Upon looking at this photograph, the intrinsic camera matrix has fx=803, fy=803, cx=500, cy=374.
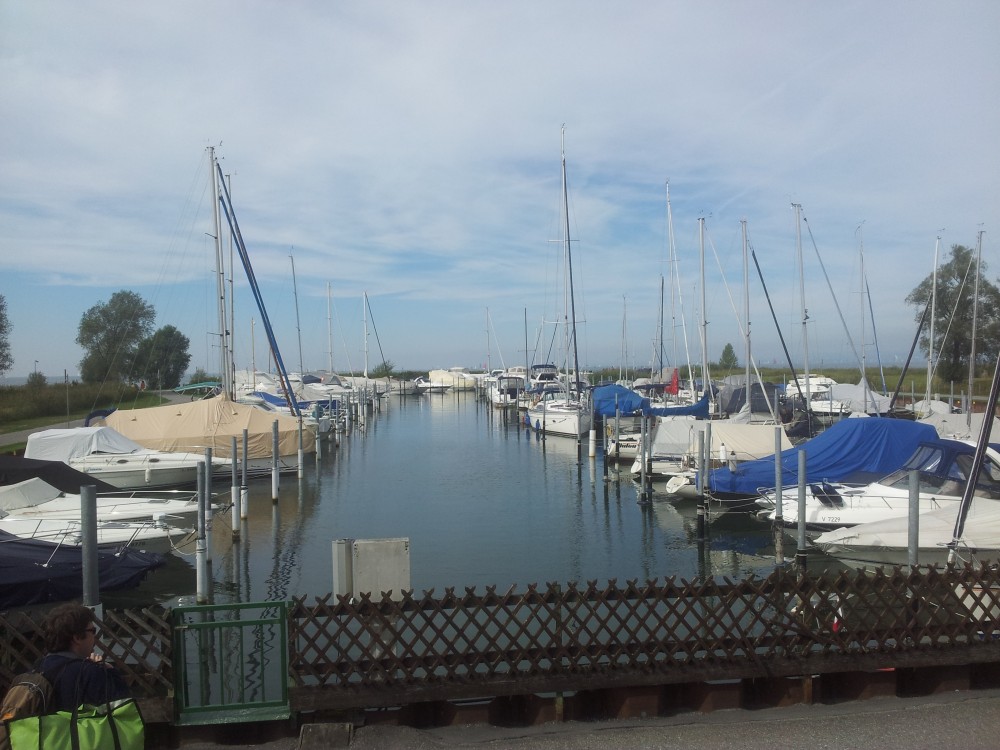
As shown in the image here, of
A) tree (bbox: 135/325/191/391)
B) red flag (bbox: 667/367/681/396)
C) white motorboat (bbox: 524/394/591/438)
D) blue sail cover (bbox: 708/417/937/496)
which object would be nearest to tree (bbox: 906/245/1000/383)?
red flag (bbox: 667/367/681/396)

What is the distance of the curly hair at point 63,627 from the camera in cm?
484

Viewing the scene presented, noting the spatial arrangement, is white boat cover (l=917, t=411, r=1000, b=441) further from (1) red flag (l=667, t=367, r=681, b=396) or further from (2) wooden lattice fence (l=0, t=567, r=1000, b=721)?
(2) wooden lattice fence (l=0, t=567, r=1000, b=721)

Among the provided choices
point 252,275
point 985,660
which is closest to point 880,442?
point 985,660

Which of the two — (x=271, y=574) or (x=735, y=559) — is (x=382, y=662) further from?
(x=735, y=559)

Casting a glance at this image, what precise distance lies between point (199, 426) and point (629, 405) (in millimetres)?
24076

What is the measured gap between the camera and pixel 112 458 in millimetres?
28625

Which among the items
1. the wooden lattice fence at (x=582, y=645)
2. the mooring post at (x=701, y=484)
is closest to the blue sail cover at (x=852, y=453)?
the mooring post at (x=701, y=484)

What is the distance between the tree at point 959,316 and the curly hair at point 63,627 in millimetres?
58191

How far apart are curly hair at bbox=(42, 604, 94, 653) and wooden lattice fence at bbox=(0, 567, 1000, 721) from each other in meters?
3.28

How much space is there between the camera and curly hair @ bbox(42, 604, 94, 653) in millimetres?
4840

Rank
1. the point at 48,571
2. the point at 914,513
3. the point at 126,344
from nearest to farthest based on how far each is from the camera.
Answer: the point at 914,513
the point at 48,571
the point at 126,344

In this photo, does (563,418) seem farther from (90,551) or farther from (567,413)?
(90,551)

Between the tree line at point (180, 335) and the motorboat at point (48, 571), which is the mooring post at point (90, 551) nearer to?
the motorboat at point (48, 571)

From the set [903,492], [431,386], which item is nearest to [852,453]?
[903,492]
